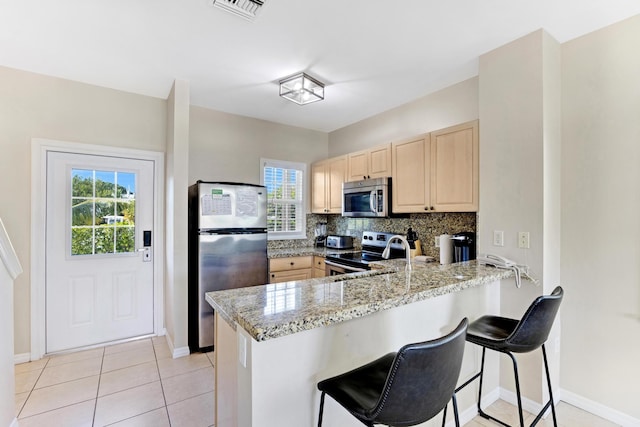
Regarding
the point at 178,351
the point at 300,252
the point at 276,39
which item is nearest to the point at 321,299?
the point at 276,39

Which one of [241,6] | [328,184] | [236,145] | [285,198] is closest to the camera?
[241,6]

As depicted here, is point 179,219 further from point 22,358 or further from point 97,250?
point 22,358

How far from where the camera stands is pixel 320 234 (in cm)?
468

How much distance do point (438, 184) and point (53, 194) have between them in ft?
12.1

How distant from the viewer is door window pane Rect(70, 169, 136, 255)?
121 inches

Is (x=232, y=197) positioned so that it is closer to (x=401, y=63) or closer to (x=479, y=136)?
(x=401, y=63)

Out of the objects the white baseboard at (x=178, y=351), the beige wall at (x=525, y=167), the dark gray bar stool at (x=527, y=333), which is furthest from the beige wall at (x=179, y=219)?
the beige wall at (x=525, y=167)

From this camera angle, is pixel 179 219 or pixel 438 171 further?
pixel 179 219

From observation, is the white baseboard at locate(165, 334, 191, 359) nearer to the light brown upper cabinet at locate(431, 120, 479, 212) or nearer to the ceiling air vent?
the light brown upper cabinet at locate(431, 120, 479, 212)

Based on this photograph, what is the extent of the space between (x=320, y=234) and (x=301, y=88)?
240 centimetres

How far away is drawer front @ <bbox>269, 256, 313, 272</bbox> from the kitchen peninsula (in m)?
2.06

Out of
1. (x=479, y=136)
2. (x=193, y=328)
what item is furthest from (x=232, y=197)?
(x=479, y=136)

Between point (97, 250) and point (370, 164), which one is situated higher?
point (370, 164)

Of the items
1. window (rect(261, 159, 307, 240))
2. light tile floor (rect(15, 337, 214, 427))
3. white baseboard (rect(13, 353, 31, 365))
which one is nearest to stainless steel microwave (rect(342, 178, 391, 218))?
window (rect(261, 159, 307, 240))
